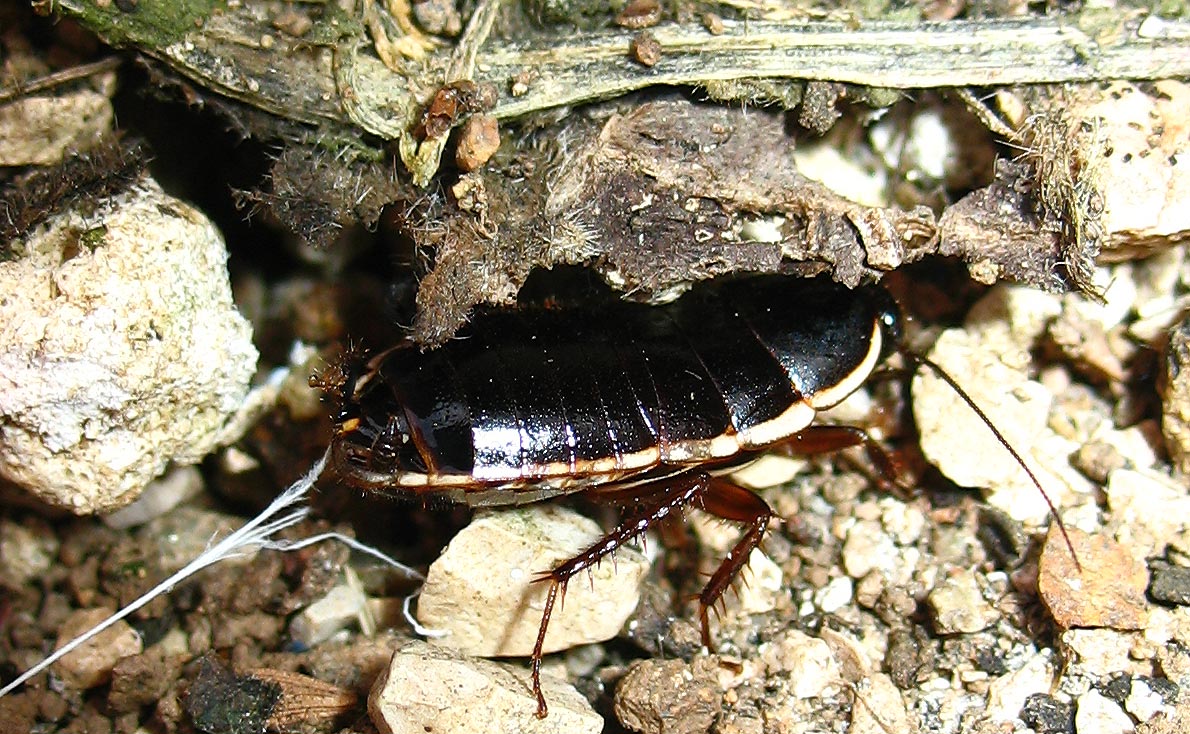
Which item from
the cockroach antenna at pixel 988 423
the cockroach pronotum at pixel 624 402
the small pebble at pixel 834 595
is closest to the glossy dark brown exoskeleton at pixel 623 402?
the cockroach pronotum at pixel 624 402

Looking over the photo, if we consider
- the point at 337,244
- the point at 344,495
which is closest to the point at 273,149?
the point at 337,244

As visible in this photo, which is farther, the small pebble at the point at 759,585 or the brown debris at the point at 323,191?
the small pebble at the point at 759,585

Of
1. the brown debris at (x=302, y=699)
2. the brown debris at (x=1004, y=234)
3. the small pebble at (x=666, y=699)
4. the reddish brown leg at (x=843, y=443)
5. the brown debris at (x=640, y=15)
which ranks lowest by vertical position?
the brown debris at (x=302, y=699)

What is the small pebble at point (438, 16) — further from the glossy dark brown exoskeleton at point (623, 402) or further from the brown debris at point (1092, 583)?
the brown debris at point (1092, 583)

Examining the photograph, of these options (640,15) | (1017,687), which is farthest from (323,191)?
(1017,687)

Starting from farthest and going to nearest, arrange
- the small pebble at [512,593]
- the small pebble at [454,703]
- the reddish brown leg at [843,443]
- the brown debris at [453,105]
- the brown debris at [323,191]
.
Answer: the reddish brown leg at [843,443] < the small pebble at [512,593] < the brown debris at [323,191] < the brown debris at [453,105] < the small pebble at [454,703]

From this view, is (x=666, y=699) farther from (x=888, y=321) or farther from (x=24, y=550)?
(x=24, y=550)

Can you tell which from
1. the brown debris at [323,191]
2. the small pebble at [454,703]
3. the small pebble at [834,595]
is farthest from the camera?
the small pebble at [834,595]

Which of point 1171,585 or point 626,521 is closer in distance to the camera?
point 1171,585
